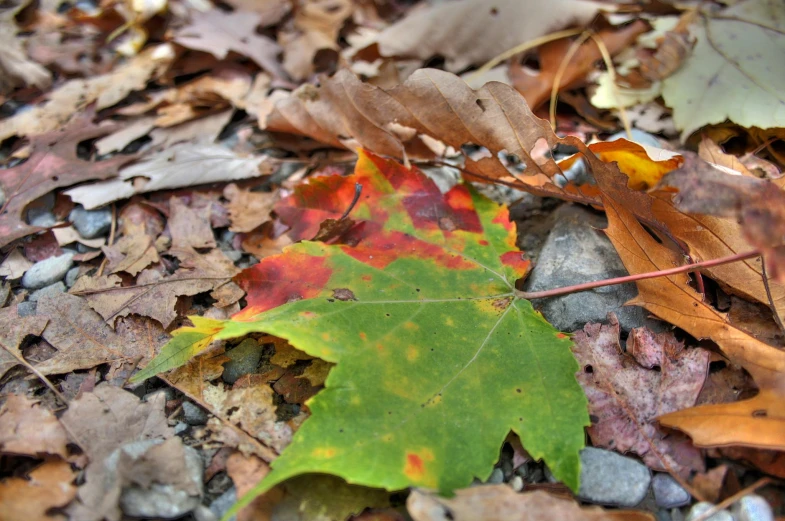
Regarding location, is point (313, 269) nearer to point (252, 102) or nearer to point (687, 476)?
point (687, 476)

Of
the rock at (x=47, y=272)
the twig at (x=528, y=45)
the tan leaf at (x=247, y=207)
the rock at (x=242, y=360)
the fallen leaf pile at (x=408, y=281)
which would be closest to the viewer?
the fallen leaf pile at (x=408, y=281)

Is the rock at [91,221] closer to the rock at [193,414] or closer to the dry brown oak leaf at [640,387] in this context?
the rock at [193,414]

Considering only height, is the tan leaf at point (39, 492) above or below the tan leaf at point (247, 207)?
below

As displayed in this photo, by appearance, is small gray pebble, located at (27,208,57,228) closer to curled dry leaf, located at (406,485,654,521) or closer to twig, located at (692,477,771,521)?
curled dry leaf, located at (406,485,654,521)

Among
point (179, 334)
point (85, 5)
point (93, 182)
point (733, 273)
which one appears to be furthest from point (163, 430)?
point (85, 5)

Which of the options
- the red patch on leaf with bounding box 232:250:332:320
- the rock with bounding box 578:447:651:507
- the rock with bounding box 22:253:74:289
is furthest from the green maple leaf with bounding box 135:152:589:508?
the rock with bounding box 22:253:74:289

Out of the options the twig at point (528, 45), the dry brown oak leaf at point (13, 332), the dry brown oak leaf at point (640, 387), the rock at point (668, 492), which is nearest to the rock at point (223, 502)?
the dry brown oak leaf at point (13, 332)

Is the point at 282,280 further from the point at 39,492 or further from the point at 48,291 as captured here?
the point at 48,291
